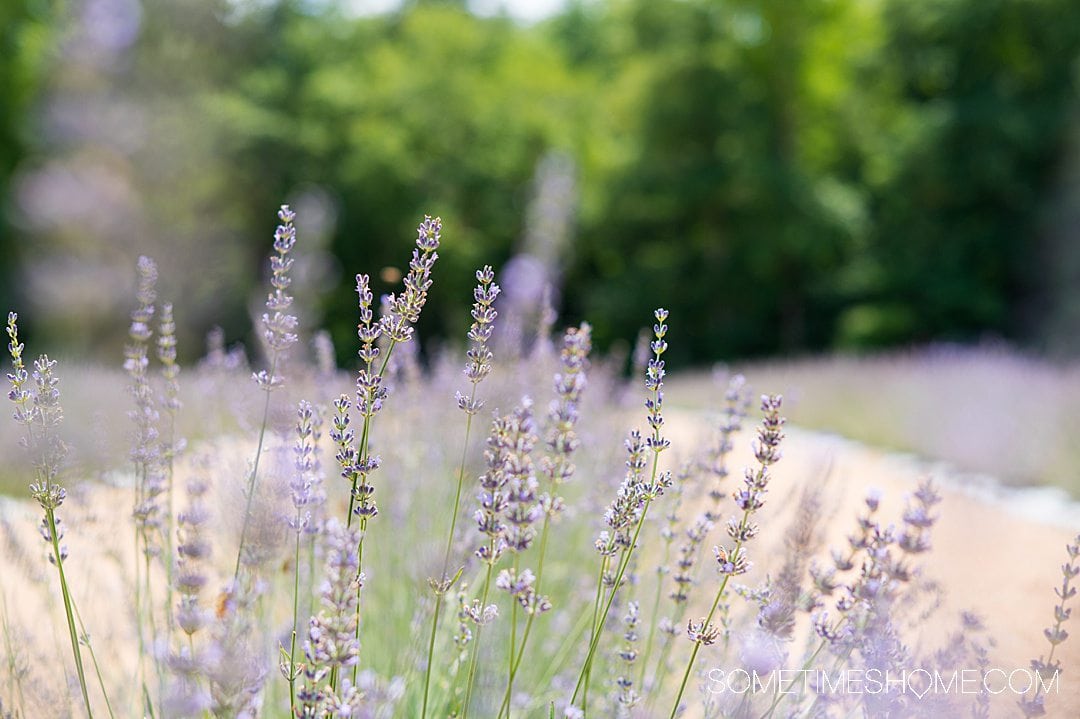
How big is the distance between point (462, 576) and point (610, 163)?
17.5 m

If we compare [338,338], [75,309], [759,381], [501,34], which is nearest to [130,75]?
[75,309]

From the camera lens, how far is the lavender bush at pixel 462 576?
1.33 metres

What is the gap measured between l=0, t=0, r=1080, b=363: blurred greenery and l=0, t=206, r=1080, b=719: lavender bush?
1340 centimetres

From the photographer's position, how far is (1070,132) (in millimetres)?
15945

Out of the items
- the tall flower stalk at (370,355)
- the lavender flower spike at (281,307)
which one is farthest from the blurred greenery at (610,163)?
the tall flower stalk at (370,355)

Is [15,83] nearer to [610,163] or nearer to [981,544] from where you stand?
[610,163]

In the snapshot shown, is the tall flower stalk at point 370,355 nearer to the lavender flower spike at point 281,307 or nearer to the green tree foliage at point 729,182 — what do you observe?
the lavender flower spike at point 281,307

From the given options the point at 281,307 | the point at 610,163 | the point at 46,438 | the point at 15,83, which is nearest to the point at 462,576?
the point at 281,307

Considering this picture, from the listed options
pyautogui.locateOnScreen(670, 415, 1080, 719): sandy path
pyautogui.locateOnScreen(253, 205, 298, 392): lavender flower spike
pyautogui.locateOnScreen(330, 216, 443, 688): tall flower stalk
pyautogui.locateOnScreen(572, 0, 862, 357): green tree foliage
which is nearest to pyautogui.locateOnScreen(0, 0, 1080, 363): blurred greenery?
pyautogui.locateOnScreen(572, 0, 862, 357): green tree foliage

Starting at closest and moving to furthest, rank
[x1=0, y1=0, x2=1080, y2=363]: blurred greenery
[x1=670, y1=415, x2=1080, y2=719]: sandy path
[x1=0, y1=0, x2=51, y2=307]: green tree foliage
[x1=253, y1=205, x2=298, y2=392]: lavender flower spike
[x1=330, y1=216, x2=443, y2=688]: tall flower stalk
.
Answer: [x1=330, y1=216, x2=443, y2=688]: tall flower stalk
[x1=253, y1=205, x2=298, y2=392]: lavender flower spike
[x1=670, y1=415, x2=1080, y2=719]: sandy path
[x1=0, y1=0, x2=1080, y2=363]: blurred greenery
[x1=0, y1=0, x2=51, y2=307]: green tree foliage

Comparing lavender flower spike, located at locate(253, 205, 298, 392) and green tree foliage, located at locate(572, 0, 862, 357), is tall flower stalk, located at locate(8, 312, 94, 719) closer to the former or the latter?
lavender flower spike, located at locate(253, 205, 298, 392)

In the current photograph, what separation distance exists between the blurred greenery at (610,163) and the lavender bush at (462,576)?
44.0 ft

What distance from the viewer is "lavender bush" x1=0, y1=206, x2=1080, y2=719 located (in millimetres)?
1331

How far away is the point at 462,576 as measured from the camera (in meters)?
2.38
